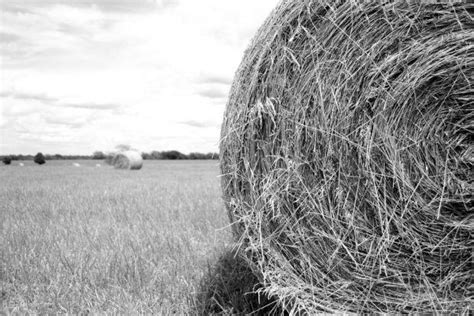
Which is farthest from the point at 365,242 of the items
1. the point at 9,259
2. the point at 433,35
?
the point at 9,259

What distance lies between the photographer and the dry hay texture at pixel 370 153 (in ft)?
8.30

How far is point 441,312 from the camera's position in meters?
2.57

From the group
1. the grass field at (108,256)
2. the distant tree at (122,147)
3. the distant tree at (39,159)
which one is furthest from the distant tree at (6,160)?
the grass field at (108,256)

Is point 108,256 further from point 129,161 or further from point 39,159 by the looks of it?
point 39,159

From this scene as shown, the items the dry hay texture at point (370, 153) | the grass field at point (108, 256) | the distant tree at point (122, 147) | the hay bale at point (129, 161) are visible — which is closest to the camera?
the dry hay texture at point (370, 153)

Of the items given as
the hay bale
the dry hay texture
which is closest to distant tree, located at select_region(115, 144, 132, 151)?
the hay bale

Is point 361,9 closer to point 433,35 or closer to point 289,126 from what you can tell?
point 433,35

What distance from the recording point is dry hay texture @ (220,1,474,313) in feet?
8.30

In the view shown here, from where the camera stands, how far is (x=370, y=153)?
8.40 feet

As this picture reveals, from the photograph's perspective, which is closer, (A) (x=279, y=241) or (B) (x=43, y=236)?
(A) (x=279, y=241)

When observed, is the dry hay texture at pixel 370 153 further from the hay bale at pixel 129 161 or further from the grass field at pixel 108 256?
the hay bale at pixel 129 161

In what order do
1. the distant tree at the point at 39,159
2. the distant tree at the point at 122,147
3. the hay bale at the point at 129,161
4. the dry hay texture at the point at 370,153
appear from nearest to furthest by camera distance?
the dry hay texture at the point at 370,153 → the hay bale at the point at 129,161 → the distant tree at the point at 122,147 → the distant tree at the point at 39,159

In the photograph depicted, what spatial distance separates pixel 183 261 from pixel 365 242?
1.56 meters

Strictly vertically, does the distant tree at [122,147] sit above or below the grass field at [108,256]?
above
